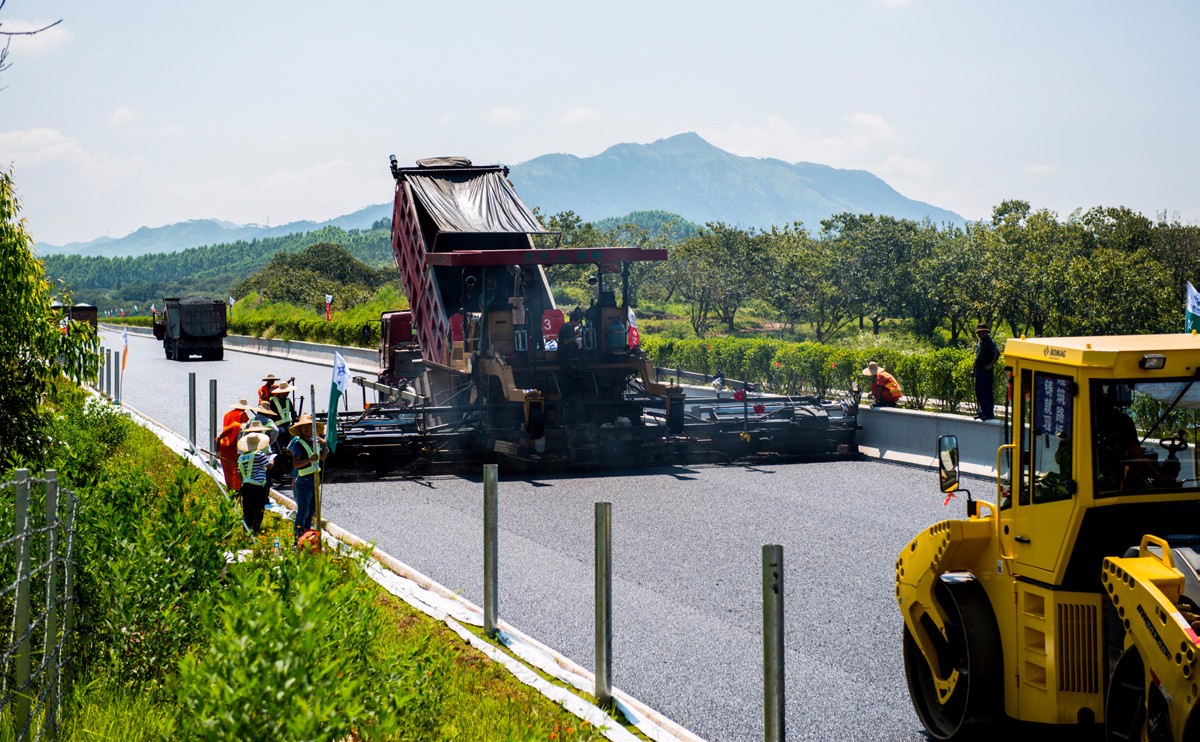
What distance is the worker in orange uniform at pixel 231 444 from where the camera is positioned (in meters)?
14.2

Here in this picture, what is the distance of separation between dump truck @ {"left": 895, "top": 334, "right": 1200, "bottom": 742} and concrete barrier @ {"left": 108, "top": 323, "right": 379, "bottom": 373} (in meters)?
35.9

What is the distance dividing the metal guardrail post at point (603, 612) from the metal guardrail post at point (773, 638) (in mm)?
1952

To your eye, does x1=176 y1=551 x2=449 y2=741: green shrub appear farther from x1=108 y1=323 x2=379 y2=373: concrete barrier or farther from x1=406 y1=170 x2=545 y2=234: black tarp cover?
x1=108 y1=323 x2=379 y2=373: concrete barrier

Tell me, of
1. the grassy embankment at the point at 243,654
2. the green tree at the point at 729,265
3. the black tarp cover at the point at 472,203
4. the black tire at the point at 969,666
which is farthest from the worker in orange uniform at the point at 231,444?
the green tree at the point at 729,265

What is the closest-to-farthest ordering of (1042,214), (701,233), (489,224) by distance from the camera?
1. (489,224)
2. (1042,214)
3. (701,233)

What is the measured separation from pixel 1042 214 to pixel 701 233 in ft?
85.0

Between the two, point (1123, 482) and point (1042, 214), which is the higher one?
point (1042, 214)

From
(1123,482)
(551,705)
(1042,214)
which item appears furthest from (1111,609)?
(1042,214)

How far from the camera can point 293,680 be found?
173 inches

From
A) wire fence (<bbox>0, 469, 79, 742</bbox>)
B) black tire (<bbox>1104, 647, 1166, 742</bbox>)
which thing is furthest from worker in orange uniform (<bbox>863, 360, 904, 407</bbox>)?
wire fence (<bbox>0, 469, 79, 742</bbox>)

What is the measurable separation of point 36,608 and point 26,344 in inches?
163

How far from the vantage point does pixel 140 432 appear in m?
20.7

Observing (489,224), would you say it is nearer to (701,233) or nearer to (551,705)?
(551,705)

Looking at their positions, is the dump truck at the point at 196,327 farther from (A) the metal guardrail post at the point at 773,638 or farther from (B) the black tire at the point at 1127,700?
(B) the black tire at the point at 1127,700
